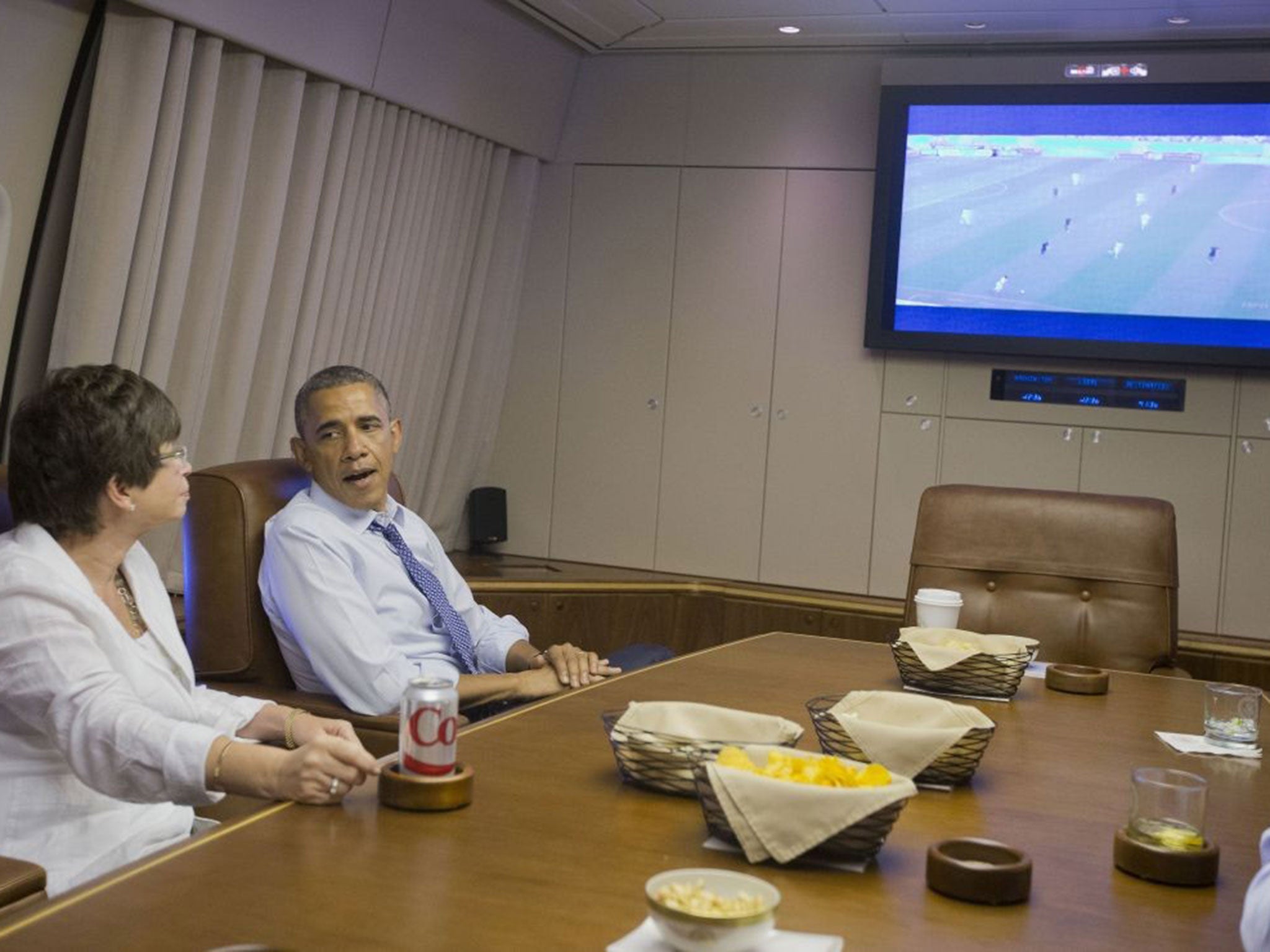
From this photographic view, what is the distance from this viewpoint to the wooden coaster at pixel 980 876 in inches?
60.3

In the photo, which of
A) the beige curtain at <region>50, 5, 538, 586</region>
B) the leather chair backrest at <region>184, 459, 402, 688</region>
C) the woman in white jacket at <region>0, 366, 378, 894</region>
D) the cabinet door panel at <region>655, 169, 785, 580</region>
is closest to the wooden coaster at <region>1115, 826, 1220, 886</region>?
the woman in white jacket at <region>0, 366, 378, 894</region>

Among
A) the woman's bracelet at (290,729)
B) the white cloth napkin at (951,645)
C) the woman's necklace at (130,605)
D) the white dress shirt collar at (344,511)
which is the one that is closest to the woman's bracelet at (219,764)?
the woman's bracelet at (290,729)

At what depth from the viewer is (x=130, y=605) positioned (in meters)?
2.35

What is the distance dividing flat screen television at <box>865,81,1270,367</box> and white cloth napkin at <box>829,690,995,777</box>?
3488 millimetres

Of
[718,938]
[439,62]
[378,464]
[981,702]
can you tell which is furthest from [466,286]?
[718,938]

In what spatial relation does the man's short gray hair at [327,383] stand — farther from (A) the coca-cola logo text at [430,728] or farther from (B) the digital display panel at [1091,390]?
(B) the digital display panel at [1091,390]

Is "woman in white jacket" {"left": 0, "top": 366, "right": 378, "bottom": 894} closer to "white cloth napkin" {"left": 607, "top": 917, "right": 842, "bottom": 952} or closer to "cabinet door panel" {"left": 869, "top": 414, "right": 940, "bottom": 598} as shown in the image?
"white cloth napkin" {"left": 607, "top": 917, "right": 842, "bottom": 952}

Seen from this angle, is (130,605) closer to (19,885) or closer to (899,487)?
(19,885)

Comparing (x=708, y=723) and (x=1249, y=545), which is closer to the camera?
(x=708, y=723)

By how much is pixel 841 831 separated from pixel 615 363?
4.54 meters

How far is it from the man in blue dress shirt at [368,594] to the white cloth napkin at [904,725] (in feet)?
3.39

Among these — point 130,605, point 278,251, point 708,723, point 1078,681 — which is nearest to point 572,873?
point 708,723

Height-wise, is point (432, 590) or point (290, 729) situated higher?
point (432, 590)

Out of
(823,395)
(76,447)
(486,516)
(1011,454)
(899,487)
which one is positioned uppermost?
(823,395)
